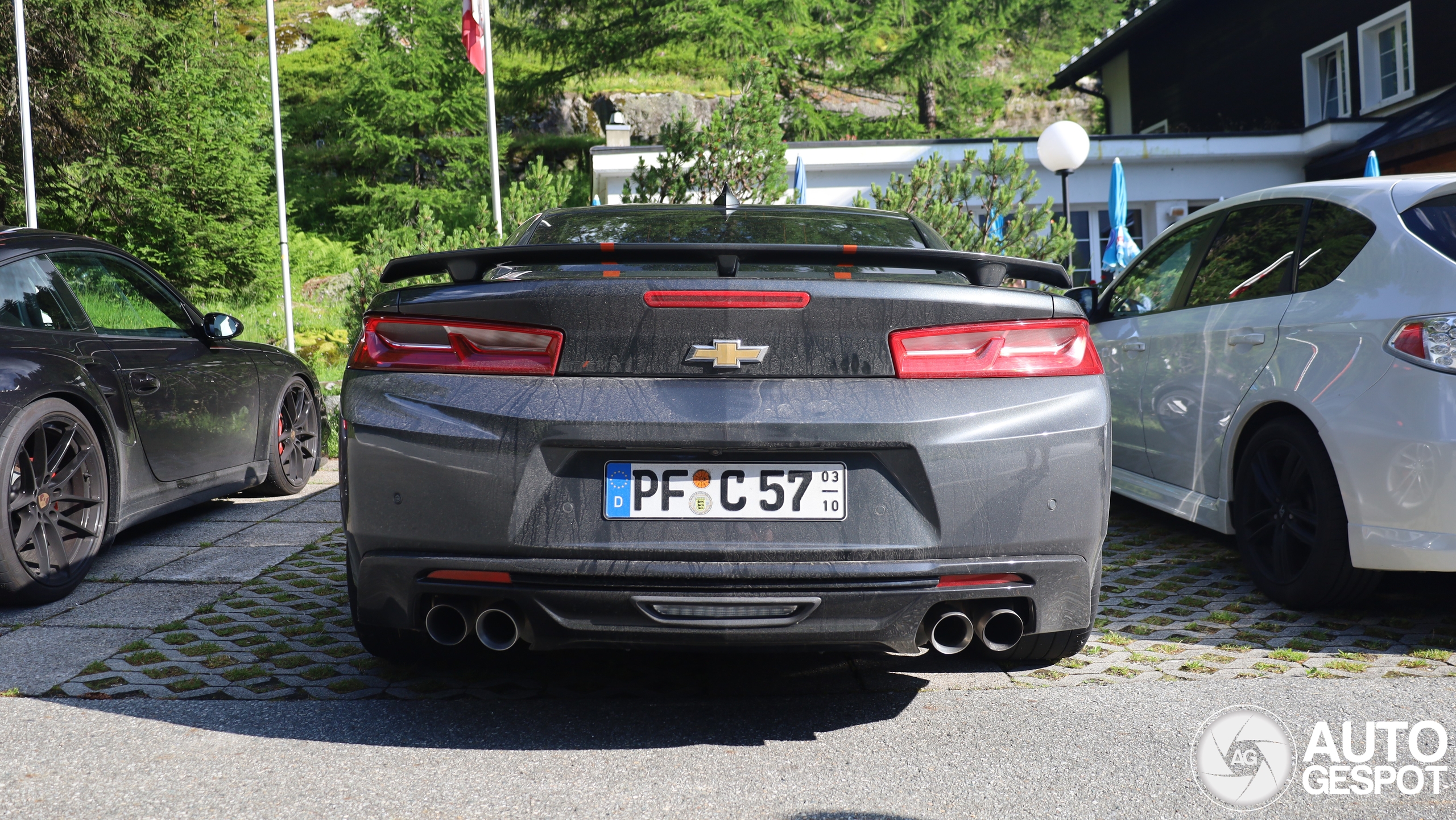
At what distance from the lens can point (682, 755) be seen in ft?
A: 8.55

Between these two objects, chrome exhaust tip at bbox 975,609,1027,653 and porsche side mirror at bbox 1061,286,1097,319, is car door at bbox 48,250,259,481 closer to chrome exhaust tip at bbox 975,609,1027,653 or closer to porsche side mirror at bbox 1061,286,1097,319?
chrome exhaust tip at bbox 975,609,1027,653

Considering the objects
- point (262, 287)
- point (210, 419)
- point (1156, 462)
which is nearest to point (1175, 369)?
point (1156, 462)

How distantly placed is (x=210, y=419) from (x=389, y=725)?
2.96 m

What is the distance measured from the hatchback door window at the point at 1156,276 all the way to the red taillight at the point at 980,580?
111 inches

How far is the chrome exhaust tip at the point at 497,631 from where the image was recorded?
2.48 metres

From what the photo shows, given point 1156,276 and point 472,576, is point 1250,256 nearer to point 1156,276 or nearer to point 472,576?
point 1156,276

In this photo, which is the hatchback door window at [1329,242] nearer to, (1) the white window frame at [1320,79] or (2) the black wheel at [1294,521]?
(2) the black wheel at [1294,521]

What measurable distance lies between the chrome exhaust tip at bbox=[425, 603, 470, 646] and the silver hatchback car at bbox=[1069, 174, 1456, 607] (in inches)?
108

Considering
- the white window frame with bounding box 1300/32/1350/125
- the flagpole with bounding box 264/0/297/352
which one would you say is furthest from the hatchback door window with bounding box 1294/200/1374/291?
the white window frame with bounding box 1300/32/1350/125

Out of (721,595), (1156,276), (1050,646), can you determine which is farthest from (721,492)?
(1156,276)

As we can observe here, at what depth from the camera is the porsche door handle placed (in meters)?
4.57

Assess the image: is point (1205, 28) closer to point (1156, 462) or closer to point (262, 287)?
point (262, 287)

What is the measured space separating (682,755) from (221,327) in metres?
3.69

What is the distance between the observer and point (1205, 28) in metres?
23.5
